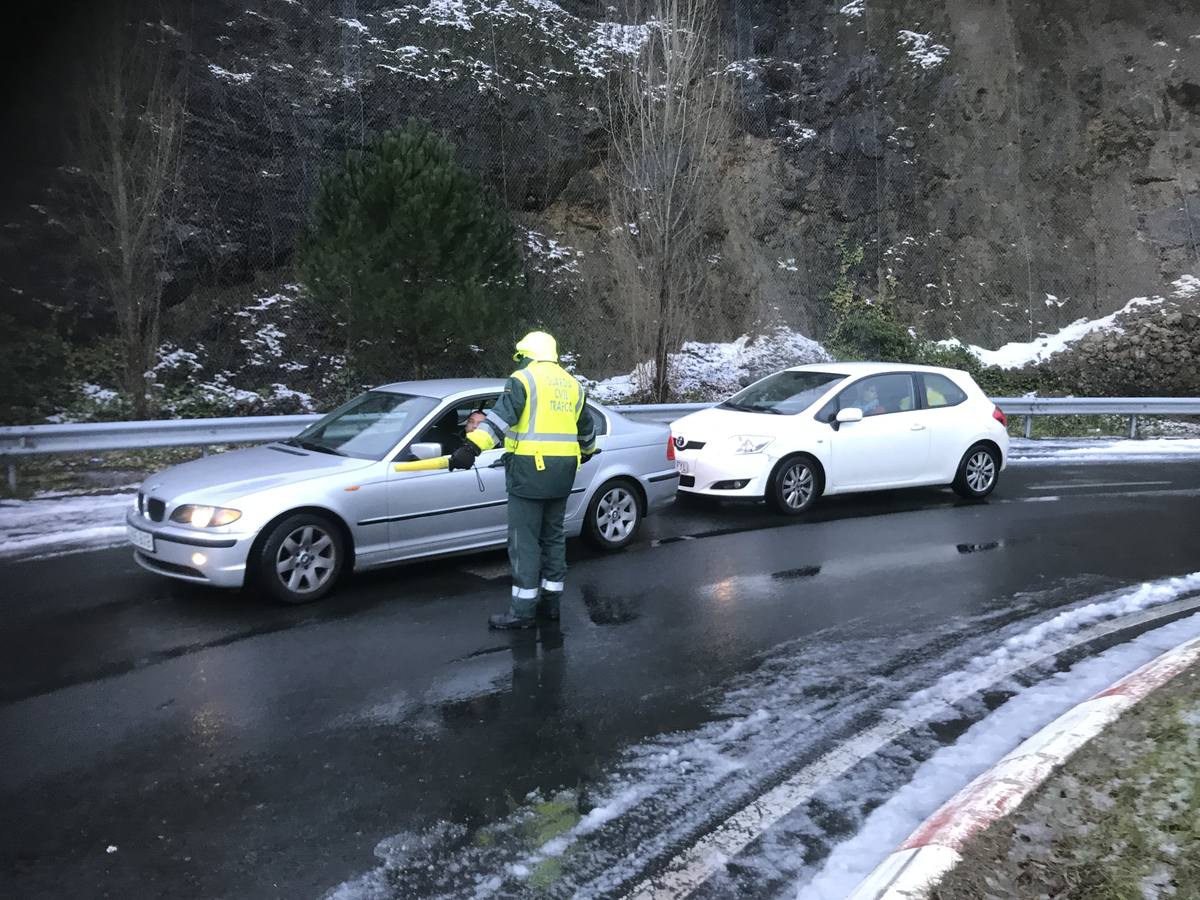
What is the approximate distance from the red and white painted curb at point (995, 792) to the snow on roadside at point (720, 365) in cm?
1447

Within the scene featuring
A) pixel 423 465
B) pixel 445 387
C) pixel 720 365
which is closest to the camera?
pixel 423 465

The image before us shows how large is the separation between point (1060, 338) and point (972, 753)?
2161cm

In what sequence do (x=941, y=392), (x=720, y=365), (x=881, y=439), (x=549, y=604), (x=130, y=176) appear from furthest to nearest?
(x=720, y=365) < (x=130, y=176) < (x=941, y=392) < (x=881, y=439) < (x=549, y=604)

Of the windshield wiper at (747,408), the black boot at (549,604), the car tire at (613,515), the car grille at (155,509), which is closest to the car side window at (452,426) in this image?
the car tire at (613,515)

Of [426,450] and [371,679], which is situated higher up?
[426,450]

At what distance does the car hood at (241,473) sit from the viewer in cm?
646

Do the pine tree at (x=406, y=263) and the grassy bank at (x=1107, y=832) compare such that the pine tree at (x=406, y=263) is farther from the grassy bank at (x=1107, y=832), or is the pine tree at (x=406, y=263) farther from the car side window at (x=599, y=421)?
the grassy bank at (x=1107, y=832)

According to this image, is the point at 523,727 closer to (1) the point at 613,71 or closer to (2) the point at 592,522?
(2) the point at 592,522

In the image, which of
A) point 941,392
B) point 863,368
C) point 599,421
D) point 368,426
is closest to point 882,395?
point 863,368

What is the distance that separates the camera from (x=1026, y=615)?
662 cm

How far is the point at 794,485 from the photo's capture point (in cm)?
1007

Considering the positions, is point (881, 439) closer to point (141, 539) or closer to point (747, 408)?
point (747, 408)

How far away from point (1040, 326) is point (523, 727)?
73.7ft

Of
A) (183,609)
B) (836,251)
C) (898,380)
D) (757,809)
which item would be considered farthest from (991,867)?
(836,251)
